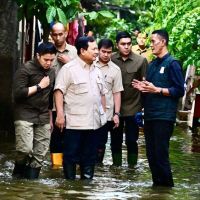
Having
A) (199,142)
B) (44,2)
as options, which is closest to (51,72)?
(44,2)

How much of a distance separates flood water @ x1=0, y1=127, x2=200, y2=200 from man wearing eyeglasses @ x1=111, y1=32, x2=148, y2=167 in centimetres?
24

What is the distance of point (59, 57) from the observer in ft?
35.7

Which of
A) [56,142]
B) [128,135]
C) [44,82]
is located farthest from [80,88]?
[128,135]

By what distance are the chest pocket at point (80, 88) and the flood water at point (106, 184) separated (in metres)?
1.13

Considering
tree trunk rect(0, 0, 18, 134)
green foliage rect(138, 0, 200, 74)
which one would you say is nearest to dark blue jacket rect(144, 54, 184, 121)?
green foliage rect(138, 0, 200, 74)

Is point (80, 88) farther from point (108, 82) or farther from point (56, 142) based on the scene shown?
point (108, 82)

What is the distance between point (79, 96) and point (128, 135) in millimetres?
2349

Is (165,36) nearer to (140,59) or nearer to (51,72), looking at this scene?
(51,72)

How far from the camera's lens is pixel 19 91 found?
941cm

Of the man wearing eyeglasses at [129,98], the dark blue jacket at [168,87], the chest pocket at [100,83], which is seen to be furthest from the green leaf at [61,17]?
the dark blue jacket at [168,87]

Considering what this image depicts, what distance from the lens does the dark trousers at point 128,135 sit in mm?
11719

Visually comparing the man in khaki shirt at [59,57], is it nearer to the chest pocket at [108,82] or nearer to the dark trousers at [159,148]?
the chest pocket at [108,82]

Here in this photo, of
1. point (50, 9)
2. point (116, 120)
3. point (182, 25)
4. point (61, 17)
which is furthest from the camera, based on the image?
point (182, 25)

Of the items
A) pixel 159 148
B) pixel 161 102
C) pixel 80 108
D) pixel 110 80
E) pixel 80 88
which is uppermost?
pixel 110 80
